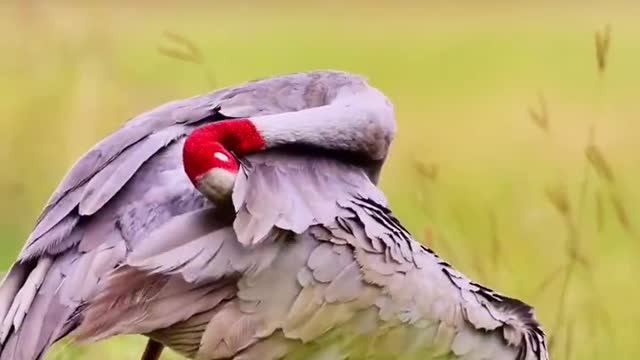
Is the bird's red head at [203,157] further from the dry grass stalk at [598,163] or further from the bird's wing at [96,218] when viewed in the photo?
the dry grass stalk at [598,163]

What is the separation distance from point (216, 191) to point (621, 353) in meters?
1.56

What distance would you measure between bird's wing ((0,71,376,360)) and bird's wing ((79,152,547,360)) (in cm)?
5

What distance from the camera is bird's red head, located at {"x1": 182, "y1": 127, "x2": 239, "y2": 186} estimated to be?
1.96 metres

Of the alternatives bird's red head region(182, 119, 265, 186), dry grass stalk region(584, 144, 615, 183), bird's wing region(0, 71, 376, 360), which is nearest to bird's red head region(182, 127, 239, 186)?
bird's red head region(182, 119, 265, 186)

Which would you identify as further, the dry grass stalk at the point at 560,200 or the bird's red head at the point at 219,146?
the dry grass stalk at the point at 560,200

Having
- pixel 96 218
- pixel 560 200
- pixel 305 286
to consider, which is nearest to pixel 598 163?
pixel 560 200

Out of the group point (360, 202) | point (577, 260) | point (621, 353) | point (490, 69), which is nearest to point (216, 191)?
point (360, 202)

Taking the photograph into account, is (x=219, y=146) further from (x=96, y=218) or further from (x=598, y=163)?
(x=598, y=163)

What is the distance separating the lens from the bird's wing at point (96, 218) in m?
2.01

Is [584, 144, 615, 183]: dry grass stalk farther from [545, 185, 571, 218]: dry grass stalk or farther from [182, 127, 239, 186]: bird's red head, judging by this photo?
[182, 127, 239, 186]: bird's red head

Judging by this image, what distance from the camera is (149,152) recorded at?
2.18 meters

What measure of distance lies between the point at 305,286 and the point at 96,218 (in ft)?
0.96

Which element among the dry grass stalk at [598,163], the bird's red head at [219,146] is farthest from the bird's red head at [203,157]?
the dry grass stalk at [598,163]

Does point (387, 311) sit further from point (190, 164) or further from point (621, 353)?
point (621, 353)
